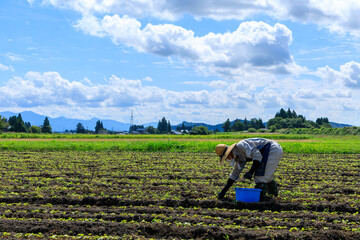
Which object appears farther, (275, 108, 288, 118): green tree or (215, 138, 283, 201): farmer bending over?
(275, 108, 288, 118): green tree

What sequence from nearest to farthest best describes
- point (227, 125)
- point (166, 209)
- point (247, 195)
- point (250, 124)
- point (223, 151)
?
point (166, 209) → point (247, 195) → point (223, 151) → point (227, 125) → point (250, 124)

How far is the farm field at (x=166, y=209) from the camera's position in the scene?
260 inches

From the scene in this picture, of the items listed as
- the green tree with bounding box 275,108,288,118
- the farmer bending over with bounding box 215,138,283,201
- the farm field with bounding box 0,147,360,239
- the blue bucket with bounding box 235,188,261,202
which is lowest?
the farm field with bounding box 0,147,360,239

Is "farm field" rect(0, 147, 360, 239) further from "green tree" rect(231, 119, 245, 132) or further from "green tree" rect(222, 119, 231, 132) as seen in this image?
"green tree" rect(231, 119, 245, 132)

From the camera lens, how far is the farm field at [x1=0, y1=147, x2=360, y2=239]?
661cm

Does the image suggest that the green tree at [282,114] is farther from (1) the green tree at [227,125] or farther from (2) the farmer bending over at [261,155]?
(2) the farmer bending over at [261,155]

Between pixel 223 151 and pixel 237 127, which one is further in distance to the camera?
pixel 237 127

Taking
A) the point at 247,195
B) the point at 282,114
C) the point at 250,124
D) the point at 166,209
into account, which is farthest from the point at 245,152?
the point at 282,114

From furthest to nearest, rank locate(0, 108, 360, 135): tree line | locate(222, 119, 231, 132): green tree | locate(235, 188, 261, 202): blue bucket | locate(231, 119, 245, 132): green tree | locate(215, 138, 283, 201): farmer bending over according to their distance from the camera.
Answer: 1. locate(231, 119, 245, 132): green tree
2. locate(222, 119, 231, 132): green tree
3. locate(0, 108, 360, 135): tree line
4. locate(215, 138, 283, 201): farmer bending over
5. locate(235, 188, 261, 202): blue bucket

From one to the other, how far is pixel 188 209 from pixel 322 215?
2.85 metres

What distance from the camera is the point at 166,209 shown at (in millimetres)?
8273

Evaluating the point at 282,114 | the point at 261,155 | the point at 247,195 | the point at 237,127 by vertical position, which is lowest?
the point at 247,195

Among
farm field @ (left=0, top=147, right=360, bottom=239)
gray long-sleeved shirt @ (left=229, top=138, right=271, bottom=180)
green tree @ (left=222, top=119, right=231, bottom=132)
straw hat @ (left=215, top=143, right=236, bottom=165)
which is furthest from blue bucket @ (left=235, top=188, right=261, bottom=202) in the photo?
green tree @ (left=222, top=119, right=231, bottom=132)

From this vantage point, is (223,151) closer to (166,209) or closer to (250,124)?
(166,209)
